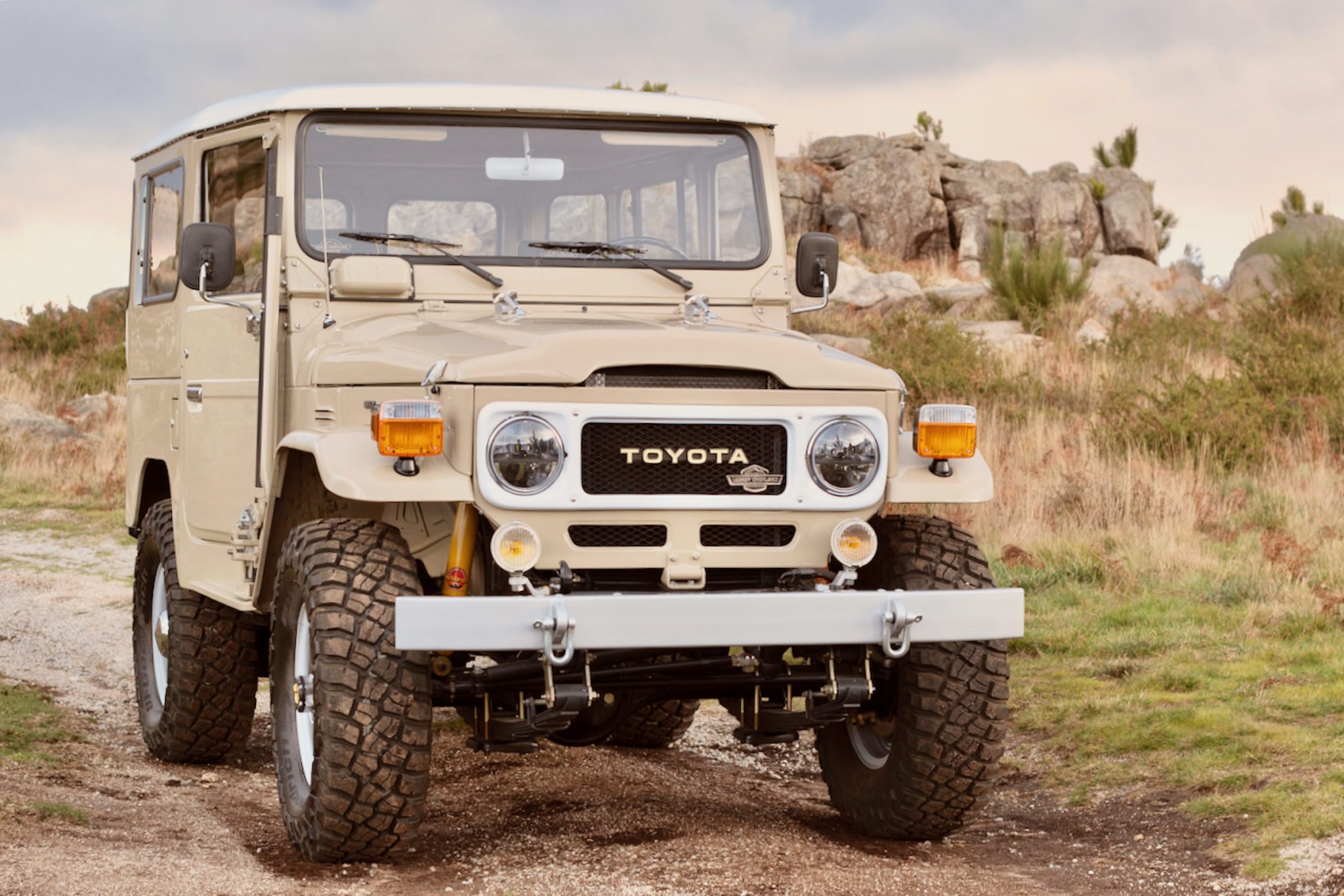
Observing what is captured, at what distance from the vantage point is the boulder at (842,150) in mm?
43000

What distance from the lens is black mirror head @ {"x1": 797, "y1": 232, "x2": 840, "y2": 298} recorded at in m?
6.25

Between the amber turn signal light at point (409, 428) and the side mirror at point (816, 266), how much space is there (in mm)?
2099

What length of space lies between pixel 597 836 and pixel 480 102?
2.65m

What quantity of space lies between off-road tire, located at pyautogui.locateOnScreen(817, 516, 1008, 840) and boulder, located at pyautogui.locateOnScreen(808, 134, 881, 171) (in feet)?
125

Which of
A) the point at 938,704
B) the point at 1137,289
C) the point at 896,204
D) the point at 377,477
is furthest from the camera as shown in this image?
the point at 896,204

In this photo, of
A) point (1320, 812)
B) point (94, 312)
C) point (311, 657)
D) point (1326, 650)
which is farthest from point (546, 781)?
point (94, 312)

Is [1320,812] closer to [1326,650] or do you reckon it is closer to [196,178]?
[1326,650]

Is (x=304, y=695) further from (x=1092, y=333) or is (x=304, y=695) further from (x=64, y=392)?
(x=64, y=392)

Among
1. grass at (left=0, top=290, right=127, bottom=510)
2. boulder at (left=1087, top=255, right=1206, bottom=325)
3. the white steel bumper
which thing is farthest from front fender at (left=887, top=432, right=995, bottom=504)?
boulder at (left=1087, top=255, right=1206, bottom=325)

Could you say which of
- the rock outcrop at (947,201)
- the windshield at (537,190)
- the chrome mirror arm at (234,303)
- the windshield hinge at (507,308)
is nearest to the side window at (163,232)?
the chrome mirror arm at (234,303)

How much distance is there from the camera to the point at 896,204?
41594 millimetres

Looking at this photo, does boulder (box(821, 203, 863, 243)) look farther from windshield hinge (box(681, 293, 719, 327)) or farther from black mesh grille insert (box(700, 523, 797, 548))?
black mesh grille insert (box(700, 523, 797, 548))

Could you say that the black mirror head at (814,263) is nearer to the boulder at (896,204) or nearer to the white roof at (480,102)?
the white roof at (480,102)

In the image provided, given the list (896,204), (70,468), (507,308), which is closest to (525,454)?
(507,308)
